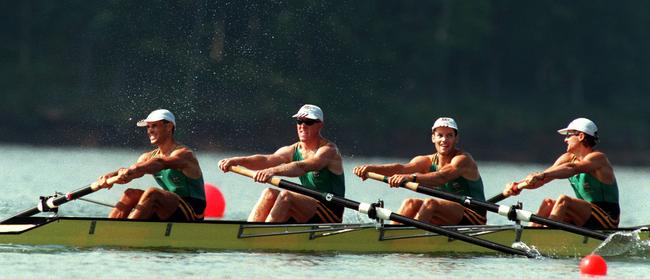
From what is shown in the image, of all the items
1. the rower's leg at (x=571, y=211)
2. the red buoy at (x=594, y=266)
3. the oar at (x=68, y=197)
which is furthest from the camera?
the rower's leg at (x=571, y=211)

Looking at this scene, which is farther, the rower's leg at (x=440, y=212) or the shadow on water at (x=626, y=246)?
the shadow on water at (x=626, y=246)

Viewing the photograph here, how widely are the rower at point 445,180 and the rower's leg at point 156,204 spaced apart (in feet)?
8.22

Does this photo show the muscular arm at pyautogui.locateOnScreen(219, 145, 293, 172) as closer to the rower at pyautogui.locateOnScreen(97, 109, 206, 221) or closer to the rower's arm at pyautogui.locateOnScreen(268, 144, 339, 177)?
the rower's arm at pyautogui.locateOnScreen(268, 144, 339, 177)

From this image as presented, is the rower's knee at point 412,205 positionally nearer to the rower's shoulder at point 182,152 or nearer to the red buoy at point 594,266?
the red buoy at point 594,266

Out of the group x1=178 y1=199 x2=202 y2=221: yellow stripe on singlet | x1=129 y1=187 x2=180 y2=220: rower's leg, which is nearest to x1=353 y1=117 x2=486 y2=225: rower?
x1=178 y1=199 x2=202 y2=221: yellow stripe on singlet

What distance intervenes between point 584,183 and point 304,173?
3.15m

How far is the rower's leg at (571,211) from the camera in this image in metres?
14.9

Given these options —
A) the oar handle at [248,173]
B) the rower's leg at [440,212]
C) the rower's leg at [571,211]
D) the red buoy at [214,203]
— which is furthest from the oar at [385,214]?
the red buoy at [214,203]

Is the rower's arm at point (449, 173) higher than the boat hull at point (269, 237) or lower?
higher

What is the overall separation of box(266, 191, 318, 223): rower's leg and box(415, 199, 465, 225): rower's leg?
46.2 inches

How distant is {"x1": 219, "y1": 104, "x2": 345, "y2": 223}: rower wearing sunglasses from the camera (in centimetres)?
1445

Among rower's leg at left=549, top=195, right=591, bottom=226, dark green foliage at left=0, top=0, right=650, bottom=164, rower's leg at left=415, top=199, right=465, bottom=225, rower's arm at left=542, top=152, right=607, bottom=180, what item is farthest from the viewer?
dark green foliage at left=0, top=0, right=650, bottom=164

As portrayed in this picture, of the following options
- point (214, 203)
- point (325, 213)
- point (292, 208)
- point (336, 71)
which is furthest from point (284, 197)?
point (336, 71)

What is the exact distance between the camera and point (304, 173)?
1469 cm
